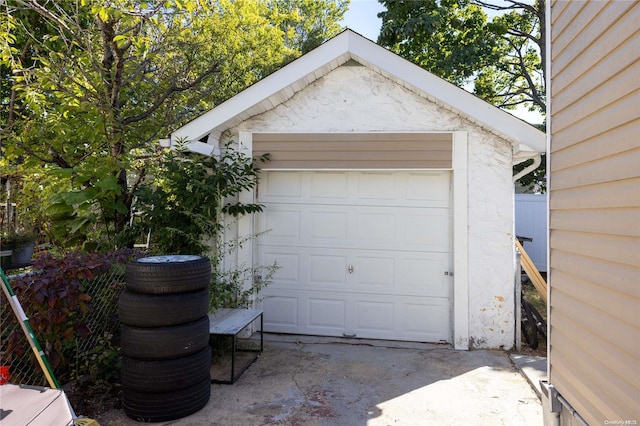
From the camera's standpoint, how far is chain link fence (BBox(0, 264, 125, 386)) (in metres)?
3.41

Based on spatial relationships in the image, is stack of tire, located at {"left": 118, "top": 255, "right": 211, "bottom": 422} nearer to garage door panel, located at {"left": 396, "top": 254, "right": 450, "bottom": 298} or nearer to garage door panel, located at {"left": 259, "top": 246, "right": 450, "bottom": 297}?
garage door panel, located at {"left": 259, "top": 246, "right": 450, "bottom": 297}

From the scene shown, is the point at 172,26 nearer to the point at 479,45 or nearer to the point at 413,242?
the point at 413,242

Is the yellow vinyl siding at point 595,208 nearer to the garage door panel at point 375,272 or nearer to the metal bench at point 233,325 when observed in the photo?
the garage door panel at point 375,272

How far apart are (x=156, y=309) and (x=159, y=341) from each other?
0.87 feet

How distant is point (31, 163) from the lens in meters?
7.05

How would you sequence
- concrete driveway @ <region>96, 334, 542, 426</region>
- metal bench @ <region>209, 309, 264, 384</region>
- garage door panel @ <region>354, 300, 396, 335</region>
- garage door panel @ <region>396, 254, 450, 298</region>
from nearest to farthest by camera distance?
1. concrete driveway @ <region>96, 334, 542, 426</region>
2. metal bench @ <region>209, 309, 264, 384</region>
3. garage door panel @ <region>396, 254, 450, 298</region>
4. garage door panel @ <region>354, 300, 396, 335</region>

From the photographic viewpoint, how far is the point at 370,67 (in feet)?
19.3

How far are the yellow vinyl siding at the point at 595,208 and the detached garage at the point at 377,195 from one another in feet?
7.85

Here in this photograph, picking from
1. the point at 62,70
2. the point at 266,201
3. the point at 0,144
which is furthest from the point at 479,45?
the point at 0,144

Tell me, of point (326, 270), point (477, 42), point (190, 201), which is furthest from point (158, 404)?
point (477, 42)

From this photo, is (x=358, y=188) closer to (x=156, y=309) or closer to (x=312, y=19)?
(x=156, y=309)

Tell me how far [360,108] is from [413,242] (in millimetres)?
2032

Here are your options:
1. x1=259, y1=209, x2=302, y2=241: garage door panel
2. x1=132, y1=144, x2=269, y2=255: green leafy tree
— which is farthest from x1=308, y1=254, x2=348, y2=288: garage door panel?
x1=132, y1=144, x2=269, y2=255: green leafy tree

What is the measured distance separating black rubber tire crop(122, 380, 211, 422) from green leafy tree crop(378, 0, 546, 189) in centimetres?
1156
